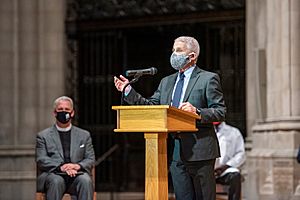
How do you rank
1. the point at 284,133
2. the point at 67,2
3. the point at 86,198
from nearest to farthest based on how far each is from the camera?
1. the point at 86,198
2. the point at 284,133
3. the point at 67,2

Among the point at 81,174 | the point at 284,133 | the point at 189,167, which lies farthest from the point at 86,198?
the point at 284,133

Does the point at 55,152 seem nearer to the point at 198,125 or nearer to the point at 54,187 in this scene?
the point at 54,187

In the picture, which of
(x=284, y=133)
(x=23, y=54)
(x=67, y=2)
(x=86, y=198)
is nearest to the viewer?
(x=86, y=198)

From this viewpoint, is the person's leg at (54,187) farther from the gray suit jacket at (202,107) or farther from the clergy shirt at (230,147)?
the gray suit jacket at (202,107)

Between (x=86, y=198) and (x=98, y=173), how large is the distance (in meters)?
5.33

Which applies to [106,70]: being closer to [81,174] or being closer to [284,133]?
[284,133]

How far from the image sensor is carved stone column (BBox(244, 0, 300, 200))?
33.1ft

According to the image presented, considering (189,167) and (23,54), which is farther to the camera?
(23,54)

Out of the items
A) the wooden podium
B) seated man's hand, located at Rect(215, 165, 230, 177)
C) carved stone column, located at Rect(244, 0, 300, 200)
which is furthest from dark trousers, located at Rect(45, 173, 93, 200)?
carved stone column, located at Rect(244, 0, 300, 200)

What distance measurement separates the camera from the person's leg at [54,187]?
7.88 m

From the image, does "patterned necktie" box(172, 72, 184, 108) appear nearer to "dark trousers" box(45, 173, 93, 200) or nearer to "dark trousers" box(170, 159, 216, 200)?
"dark trousers" box(170, 159, 216, 200)

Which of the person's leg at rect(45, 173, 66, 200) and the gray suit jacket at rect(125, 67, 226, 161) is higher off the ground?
the gray suit jacket at rect(125, 67, 226, 161)

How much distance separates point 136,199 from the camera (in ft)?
39.8

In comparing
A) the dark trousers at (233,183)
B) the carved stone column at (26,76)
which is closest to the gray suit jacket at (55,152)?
the dark trousers at (233,183)
